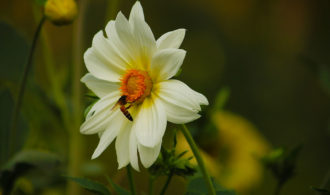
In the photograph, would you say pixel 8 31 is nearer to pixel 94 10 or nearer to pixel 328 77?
pixel 328 77

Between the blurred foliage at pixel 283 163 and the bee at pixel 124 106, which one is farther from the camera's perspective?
the blurred foliage at pixel 283 163

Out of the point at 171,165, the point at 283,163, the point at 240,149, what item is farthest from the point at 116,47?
the point at 240,149

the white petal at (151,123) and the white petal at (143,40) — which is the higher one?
the white petal at (143,40)

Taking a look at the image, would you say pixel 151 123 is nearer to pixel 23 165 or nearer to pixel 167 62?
pixel 167 62

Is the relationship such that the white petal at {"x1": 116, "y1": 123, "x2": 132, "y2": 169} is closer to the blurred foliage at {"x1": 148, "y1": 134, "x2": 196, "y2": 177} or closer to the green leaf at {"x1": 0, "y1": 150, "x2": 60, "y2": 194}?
the blurred foliage at {"x1": 148, "y1": 134, "x2": 196, "y2": 177}

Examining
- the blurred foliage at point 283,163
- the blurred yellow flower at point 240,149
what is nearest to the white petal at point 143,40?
the blurred foliage at point 283,163

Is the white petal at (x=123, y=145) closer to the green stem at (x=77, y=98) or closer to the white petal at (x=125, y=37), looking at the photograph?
the white petal at (x=125, y=37)
